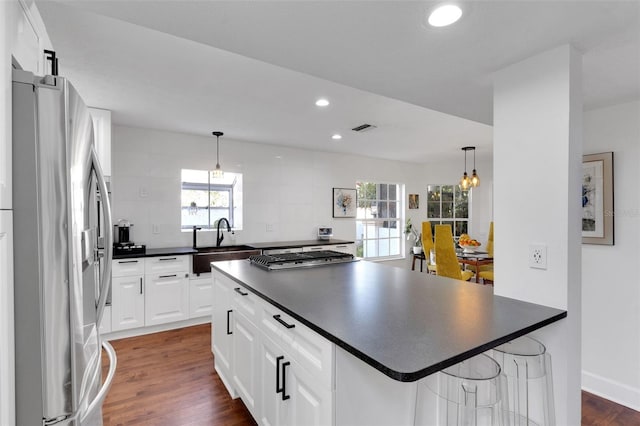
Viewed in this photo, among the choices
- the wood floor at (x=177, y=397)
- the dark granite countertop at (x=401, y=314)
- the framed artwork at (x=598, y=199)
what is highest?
the framed artwork at (x=598, y=199)

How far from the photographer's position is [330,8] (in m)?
1.23

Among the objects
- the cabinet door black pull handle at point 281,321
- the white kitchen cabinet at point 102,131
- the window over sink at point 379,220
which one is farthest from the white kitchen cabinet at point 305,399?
the window over sink at point 379,220

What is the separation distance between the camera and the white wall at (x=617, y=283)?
2236mm

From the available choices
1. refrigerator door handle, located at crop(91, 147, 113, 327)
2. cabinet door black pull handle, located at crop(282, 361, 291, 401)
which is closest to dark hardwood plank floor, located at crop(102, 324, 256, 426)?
cabinet door black pull handle, located at crop(282, 361, 291, 401)

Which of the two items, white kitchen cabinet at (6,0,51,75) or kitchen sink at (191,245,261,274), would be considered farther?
kitchen sink at (191,245,261,274)

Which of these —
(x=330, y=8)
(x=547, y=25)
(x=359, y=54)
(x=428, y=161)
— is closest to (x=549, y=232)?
(x=547, y=25)

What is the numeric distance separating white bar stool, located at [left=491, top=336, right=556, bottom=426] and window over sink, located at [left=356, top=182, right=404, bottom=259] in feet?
14.6

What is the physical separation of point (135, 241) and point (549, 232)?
3.98 m

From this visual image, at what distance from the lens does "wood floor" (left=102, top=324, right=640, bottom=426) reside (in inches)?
79.8

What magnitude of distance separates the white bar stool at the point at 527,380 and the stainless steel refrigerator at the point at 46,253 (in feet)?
5.01

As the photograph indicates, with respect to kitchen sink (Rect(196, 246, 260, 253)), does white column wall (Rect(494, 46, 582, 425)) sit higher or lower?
higher

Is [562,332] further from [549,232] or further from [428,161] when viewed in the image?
[428,161]

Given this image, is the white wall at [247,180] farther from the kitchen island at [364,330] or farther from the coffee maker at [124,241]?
the kitchen island at [364,330]

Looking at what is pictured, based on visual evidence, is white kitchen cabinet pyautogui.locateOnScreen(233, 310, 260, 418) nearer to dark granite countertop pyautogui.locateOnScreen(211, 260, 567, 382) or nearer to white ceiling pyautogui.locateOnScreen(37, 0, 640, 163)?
dark granite countertop pyautogui.locateOnScreen(211, 260, 567, 382)
